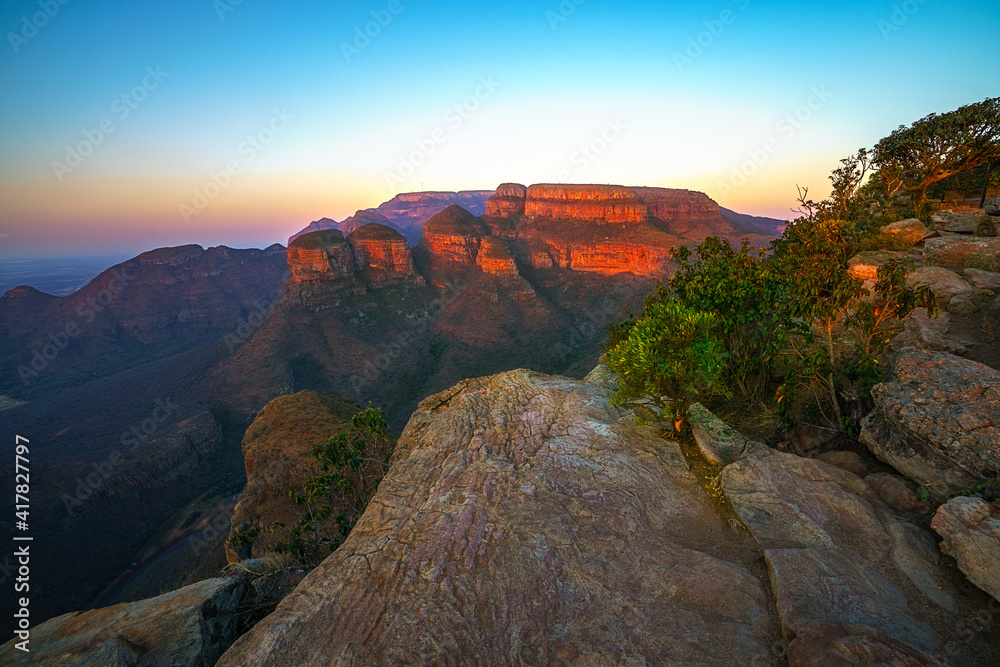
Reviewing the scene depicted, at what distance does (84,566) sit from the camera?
1564 inches

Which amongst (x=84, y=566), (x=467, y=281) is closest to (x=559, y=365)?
(x=467, y=281)

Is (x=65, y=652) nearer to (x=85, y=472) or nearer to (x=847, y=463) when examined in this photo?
(x=847, y=463)

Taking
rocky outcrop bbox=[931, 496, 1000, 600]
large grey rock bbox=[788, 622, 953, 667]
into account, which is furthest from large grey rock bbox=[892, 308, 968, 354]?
large grey rock bbox=[788, 622, 953, 667]

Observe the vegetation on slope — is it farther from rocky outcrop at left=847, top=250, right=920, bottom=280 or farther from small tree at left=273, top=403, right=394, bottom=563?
small tree at left=273, top=403, right=394, bottom=563

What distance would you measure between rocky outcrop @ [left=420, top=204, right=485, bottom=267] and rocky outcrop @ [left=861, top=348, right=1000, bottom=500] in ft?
315

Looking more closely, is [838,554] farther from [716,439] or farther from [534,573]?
[534,573]

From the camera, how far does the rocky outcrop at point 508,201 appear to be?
12369 centimetres

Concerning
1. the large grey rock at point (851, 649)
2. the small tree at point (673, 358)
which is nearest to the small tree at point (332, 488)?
the small tree at point (673, 358)

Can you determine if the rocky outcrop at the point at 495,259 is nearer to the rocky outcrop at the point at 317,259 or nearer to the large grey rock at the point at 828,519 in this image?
the rocky outcrop at the point at 317,259

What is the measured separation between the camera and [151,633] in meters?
7.48

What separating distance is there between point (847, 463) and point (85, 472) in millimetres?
71694

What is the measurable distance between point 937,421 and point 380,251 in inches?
3674

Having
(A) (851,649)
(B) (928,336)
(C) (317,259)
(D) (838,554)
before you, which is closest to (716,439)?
(D) (838,554)

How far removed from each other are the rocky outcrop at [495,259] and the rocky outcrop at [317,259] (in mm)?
33105
